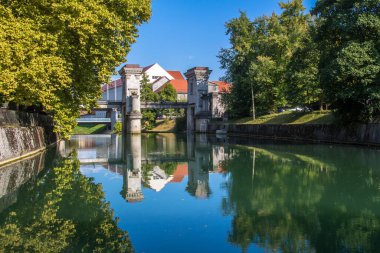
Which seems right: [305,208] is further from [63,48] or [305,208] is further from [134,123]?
[134,123]

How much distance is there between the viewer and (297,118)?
42562 mm

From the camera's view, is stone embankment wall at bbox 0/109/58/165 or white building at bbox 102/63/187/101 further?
white building at bbox 102/63/187/101

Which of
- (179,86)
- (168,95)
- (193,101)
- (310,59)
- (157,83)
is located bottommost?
(193,101)

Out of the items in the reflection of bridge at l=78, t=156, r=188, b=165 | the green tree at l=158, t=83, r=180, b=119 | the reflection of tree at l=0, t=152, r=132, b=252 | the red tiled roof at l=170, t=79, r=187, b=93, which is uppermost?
the red tiled roof at l=170, t=79, r=187, b=93

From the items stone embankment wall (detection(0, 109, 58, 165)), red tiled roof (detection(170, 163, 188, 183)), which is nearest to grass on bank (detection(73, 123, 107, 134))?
stone embankment wall (detection(0, 109, 58, 165))

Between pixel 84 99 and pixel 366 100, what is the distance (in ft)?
59.1

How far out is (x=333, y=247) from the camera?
6836mm

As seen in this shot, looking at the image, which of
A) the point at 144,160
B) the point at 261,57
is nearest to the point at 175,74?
the point at 261,57

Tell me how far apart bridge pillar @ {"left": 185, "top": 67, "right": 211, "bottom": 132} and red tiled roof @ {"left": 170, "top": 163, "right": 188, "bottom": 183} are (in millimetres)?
43307

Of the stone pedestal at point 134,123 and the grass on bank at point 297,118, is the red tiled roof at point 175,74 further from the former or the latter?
the grass on bank at point 297,118

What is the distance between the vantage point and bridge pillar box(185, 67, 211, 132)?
210 feet

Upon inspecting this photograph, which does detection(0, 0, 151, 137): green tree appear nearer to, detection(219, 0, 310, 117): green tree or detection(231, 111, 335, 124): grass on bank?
detection(231, 111, 335, 124): grass on bank

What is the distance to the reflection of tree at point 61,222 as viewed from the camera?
7090 mm

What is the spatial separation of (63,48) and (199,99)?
4244 cm
